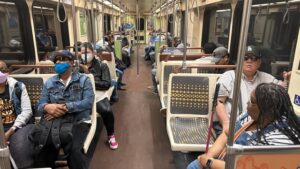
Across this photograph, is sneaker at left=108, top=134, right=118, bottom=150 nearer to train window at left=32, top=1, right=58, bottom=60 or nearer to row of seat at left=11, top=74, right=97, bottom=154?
row of seat at left=11, top=74, right=97, bottom=154

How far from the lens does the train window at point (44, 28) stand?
409 cm

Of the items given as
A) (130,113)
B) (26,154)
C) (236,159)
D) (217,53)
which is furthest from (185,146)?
(130,113)

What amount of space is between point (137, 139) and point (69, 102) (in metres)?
1.18

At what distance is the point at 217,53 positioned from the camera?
3332 mm

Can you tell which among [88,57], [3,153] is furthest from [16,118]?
[3,153]

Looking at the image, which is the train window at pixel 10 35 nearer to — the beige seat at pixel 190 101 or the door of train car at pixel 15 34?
the door of train car at pixel 15 34

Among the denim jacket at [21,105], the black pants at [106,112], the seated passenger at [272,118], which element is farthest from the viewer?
the black pants at [106,112]

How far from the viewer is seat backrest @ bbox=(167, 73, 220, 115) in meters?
2.42

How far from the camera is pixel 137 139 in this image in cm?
309

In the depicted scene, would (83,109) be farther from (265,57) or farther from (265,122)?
(265,57)

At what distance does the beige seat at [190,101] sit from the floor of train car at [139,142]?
13.7 inches

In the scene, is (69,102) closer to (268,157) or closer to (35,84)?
(35,84)

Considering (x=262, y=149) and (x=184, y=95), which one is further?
→ (x=184, y=95)

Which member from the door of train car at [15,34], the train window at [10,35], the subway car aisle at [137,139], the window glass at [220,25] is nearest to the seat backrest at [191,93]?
the subway car aisle at [137,139]
